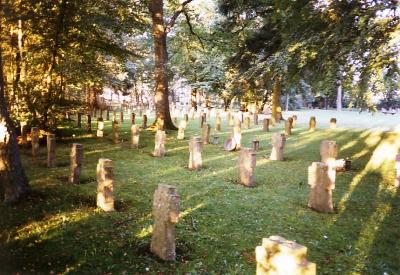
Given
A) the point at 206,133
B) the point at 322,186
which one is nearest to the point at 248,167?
the point at 322,186

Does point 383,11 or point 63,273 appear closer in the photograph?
point 63,273

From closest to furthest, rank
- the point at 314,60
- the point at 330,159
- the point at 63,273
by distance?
the point at 63,273, the point at 330,159, the point at 314,60

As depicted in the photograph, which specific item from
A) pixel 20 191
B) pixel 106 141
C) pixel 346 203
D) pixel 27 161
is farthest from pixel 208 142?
pixel 20 191

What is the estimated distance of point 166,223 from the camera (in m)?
6.11

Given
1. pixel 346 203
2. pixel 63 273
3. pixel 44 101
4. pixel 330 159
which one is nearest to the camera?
pixel 63 273

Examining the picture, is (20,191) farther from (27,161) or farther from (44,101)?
(44,101)

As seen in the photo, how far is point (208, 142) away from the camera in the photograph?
17547 millimetres

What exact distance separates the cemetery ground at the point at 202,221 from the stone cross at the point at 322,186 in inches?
8.4

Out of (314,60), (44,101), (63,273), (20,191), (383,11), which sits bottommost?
(63,273)

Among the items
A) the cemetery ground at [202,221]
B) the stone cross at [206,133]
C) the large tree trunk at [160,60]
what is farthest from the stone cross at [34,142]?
the large tree trunk at [160,60]

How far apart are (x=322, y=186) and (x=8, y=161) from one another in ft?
22.8

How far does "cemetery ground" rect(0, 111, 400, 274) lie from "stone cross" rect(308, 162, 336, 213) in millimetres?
215

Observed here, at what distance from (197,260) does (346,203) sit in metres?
4.72

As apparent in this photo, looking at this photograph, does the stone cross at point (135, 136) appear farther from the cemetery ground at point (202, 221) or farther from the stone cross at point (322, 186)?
the stone cross at point (322, 186)
